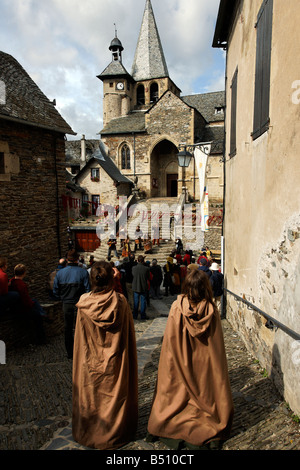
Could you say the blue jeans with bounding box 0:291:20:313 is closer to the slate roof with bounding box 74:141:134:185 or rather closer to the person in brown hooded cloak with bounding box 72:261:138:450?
the person in brown hooded cloak with bounding box 72:261:138:450

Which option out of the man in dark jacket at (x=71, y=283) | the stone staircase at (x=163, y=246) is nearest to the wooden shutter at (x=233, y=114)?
the man in dark jacket at (x=71, y=283)

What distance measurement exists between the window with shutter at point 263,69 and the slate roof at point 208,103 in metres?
28.8

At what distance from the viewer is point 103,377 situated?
3.11 meters

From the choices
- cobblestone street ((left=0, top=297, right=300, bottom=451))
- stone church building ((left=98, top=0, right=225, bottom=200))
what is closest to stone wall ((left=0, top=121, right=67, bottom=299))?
cobblestone street ((left=0, top=297, right=300, bottom=451))

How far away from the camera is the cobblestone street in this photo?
3132mm

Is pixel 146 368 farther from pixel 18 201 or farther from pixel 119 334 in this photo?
pixel 18 201

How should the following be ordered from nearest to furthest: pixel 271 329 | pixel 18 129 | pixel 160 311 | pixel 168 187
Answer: pixel 271 329 → pixel 18 129 → pixel 160 311 → pixel 168 187

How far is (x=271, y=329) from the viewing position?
14.4 ft

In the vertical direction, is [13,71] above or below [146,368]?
above

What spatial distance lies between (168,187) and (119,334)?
31762mm

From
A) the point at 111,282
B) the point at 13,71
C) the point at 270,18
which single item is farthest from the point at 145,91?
the point at 111,282

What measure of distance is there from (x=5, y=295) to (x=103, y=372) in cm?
322

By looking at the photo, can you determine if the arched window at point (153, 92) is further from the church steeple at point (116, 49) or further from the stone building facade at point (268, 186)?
the stone building facade at point (268, 186)

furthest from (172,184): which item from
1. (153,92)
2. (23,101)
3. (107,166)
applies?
(23,101)
